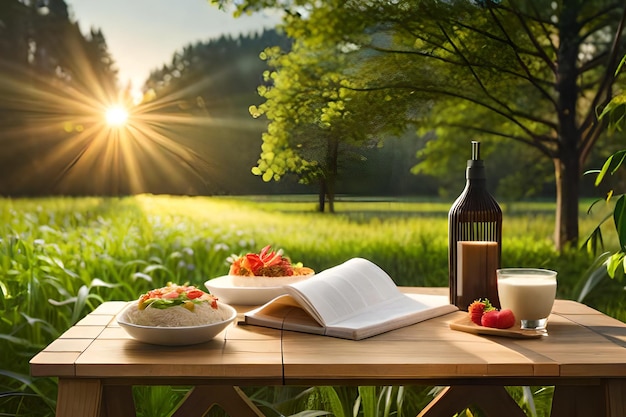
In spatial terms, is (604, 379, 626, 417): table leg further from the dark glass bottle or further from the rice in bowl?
the rice in bowl

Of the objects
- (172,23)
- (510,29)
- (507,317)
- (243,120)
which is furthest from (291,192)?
(507,317)

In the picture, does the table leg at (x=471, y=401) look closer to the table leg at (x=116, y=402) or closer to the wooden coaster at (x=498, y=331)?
the wooden coaster at (x=498, y=331)

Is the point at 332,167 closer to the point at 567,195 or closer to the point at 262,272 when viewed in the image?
the point at 567,195

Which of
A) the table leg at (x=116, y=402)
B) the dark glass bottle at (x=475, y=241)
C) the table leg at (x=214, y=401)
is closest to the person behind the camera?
the dark glass bottle at (x=475, y=241)

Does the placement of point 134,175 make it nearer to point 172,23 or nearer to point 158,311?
point 172,23

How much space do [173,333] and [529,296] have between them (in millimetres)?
794

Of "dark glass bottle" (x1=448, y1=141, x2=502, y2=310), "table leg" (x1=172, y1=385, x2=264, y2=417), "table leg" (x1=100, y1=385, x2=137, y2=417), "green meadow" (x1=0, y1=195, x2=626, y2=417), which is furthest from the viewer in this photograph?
"green meadow" (x1=0, y1=195, x2=626, y2=417)

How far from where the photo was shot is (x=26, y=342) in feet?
9.51

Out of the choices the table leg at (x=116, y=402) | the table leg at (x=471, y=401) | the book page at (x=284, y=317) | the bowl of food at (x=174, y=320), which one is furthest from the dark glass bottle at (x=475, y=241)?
the table leg at (x=116, y=402)

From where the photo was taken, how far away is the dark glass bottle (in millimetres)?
1914

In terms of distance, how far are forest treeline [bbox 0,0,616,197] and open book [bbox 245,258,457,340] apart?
1520mm

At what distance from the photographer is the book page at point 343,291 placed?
5.71ft

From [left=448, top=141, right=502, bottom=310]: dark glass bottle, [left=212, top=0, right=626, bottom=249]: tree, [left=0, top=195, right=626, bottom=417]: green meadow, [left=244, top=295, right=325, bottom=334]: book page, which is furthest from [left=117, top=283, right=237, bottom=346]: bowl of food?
[left=212, top=0, right=626, bottom=249]: tree

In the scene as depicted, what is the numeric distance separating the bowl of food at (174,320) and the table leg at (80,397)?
0.49ft
